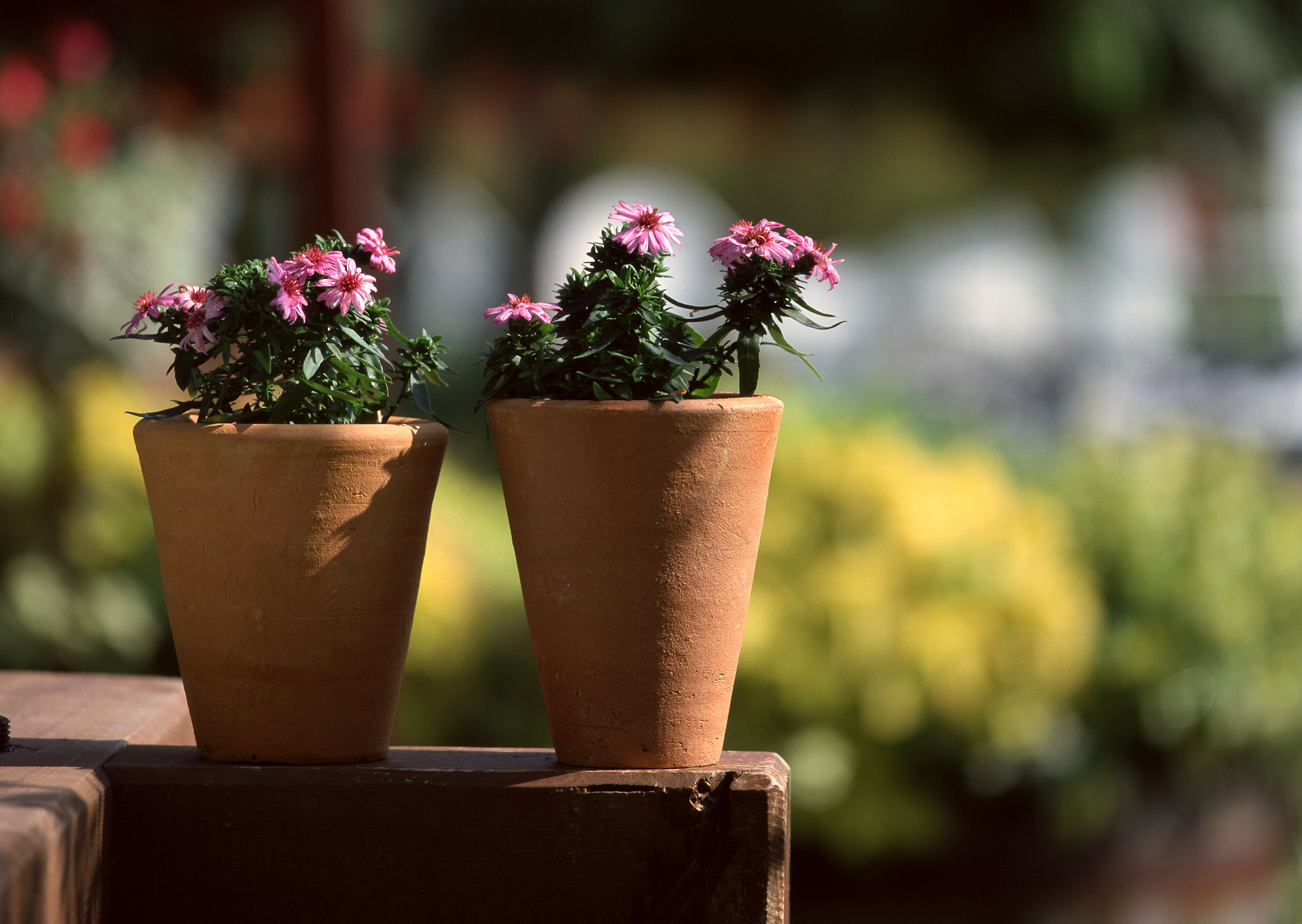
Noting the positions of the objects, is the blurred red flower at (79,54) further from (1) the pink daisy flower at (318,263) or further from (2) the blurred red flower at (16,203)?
(1) the pink daisy flower at (318,263)

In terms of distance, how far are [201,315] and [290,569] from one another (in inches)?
11.2

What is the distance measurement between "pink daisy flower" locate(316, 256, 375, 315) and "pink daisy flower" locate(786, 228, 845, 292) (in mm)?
434

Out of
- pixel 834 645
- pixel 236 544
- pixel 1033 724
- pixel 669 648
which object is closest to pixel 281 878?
pixel 236 544

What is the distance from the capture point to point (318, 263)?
1319 mm

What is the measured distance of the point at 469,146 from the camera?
44.3ft

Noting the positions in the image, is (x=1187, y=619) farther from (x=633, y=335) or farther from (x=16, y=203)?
(x=16, y=203)

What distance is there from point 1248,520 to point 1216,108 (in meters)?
8.14

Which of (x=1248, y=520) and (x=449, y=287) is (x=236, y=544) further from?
(x=449, y=287)

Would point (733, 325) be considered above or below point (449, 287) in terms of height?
below

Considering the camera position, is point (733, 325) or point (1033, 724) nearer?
point (733, 325)

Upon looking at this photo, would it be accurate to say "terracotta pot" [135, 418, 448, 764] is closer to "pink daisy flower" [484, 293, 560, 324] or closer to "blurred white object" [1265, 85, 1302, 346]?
"pink daisy flower" [484, 293, 560, 324]

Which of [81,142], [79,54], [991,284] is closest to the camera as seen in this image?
[79,54]

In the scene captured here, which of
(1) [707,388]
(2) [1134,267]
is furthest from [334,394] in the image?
(2) [1134,267]

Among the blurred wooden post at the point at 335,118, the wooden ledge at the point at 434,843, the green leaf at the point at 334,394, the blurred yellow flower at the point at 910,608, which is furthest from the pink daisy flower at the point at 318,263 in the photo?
the blurred wooden post at the point at 335,118
